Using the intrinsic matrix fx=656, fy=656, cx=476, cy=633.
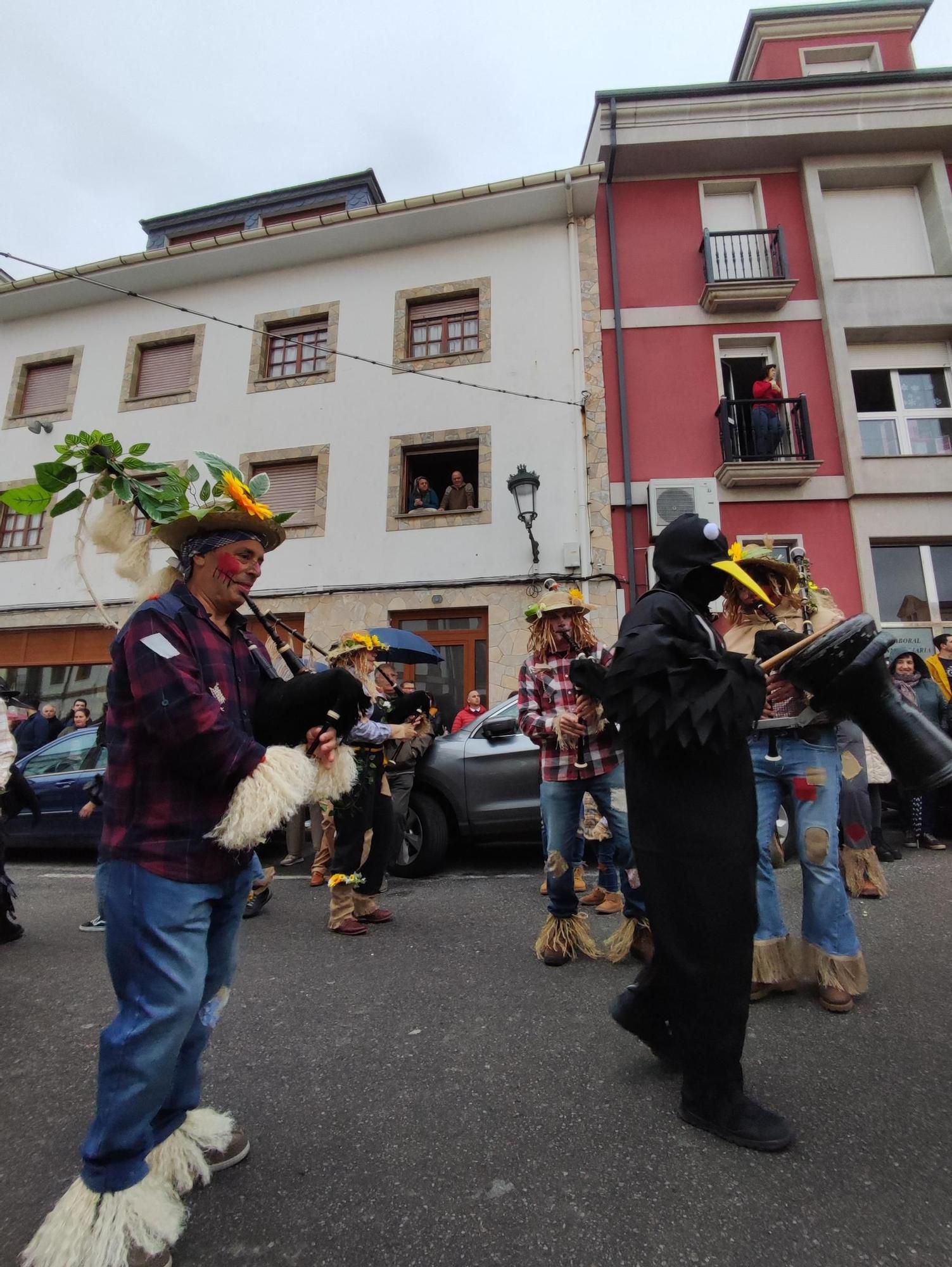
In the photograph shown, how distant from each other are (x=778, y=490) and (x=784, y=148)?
6429 millimetres

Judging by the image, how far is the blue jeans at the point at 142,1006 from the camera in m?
1.47

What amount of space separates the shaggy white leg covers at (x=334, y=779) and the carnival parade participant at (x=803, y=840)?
172 cm

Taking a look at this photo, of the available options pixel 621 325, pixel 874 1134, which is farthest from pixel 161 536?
pixel 621 325

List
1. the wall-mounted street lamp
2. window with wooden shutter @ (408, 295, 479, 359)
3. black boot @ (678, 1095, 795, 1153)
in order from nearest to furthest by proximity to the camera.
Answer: black boot @ (678, 1095, 795, 1153) < the wall-mounted street lamp < window with wooden shutter @ (408, 295, 479, 359)

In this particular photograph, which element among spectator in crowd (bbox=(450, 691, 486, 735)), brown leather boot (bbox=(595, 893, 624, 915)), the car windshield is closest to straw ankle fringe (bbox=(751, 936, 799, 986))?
brown leather boot (bbox=(595, 893, 624, 915))

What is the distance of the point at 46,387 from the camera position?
45.5ft

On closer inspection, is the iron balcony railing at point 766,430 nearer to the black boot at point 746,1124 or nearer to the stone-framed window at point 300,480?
the stone-framed window at point 300,480

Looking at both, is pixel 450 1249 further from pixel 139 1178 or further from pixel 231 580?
pixel 231 580

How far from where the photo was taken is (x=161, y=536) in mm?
1950

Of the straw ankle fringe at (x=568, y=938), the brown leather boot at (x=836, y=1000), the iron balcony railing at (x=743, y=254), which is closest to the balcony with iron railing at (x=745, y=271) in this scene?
the iron balcony railing at (x=743, y=254)

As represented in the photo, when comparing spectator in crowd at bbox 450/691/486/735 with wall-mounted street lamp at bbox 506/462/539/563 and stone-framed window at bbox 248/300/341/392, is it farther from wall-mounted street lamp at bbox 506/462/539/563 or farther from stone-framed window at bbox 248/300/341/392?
stone-framed window at bbox 248/300/341/392

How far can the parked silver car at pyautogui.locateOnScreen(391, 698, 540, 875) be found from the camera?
219 inches

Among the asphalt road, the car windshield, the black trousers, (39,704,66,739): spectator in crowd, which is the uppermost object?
(39,704,66,739): spectator in crowd

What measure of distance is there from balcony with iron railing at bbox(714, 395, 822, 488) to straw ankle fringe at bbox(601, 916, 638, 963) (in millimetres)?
8576
